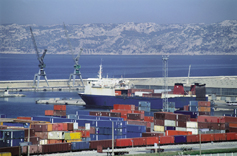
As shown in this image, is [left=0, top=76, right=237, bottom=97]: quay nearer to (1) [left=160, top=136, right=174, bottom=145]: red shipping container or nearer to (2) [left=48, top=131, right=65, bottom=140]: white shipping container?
(1) [left=160, top=136, right=174, bottom=145]: red shipping container

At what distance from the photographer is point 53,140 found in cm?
2738

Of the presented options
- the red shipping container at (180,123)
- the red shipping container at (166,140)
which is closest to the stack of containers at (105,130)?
the red shipping container at (166,140)

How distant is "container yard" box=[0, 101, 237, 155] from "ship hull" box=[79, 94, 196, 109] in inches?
652

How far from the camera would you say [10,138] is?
24828mm

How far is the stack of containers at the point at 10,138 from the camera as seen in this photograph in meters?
24.6

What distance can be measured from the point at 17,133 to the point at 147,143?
6.53 meters

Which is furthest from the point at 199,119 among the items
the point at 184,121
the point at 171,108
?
the point at 171,108

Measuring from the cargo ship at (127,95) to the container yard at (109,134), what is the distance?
55.4ft

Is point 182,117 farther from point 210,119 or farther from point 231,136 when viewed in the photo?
point 231,136

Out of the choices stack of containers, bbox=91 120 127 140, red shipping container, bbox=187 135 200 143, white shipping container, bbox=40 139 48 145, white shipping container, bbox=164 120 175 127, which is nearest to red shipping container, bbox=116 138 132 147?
stack of containers, bbox=91 120 127 140

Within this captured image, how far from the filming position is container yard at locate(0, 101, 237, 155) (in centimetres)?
2497

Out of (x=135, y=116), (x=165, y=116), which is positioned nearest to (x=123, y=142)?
(x=165, y=116)

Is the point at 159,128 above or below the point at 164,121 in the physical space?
below

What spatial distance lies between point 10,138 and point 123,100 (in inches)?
1271
